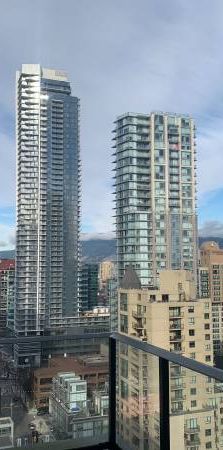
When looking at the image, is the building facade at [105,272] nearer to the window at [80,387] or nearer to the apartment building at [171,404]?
the window at [80,387]

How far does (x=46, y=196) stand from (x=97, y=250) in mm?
2215

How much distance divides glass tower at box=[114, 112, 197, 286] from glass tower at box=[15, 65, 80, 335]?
2306mm

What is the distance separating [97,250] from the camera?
12508 millimetres

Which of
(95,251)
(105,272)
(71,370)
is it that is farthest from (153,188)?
(71,370)

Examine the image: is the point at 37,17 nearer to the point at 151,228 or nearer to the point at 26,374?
the point at 26,374

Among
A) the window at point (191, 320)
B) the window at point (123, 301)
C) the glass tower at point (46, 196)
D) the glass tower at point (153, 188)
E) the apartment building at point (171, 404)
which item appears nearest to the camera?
the apartment building at point (171, 404)

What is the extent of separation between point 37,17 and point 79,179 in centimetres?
775

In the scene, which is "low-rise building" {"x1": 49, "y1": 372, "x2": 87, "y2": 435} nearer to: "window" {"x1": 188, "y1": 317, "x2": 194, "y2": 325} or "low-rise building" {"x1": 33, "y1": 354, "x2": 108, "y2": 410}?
"low-rise building" {"x1": 33, "y1": 354, "x2": 108, "y2": 410}

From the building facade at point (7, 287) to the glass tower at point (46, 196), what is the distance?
7.7 inches

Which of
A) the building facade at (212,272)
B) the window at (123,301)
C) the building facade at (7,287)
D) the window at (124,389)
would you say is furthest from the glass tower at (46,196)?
the window at (124,389)

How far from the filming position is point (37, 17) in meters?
5.57

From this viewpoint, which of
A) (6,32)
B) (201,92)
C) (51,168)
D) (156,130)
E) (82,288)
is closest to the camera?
(6,32)

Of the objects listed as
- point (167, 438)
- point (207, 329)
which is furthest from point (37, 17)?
point (207, 329)

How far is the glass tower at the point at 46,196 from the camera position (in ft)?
37.1
